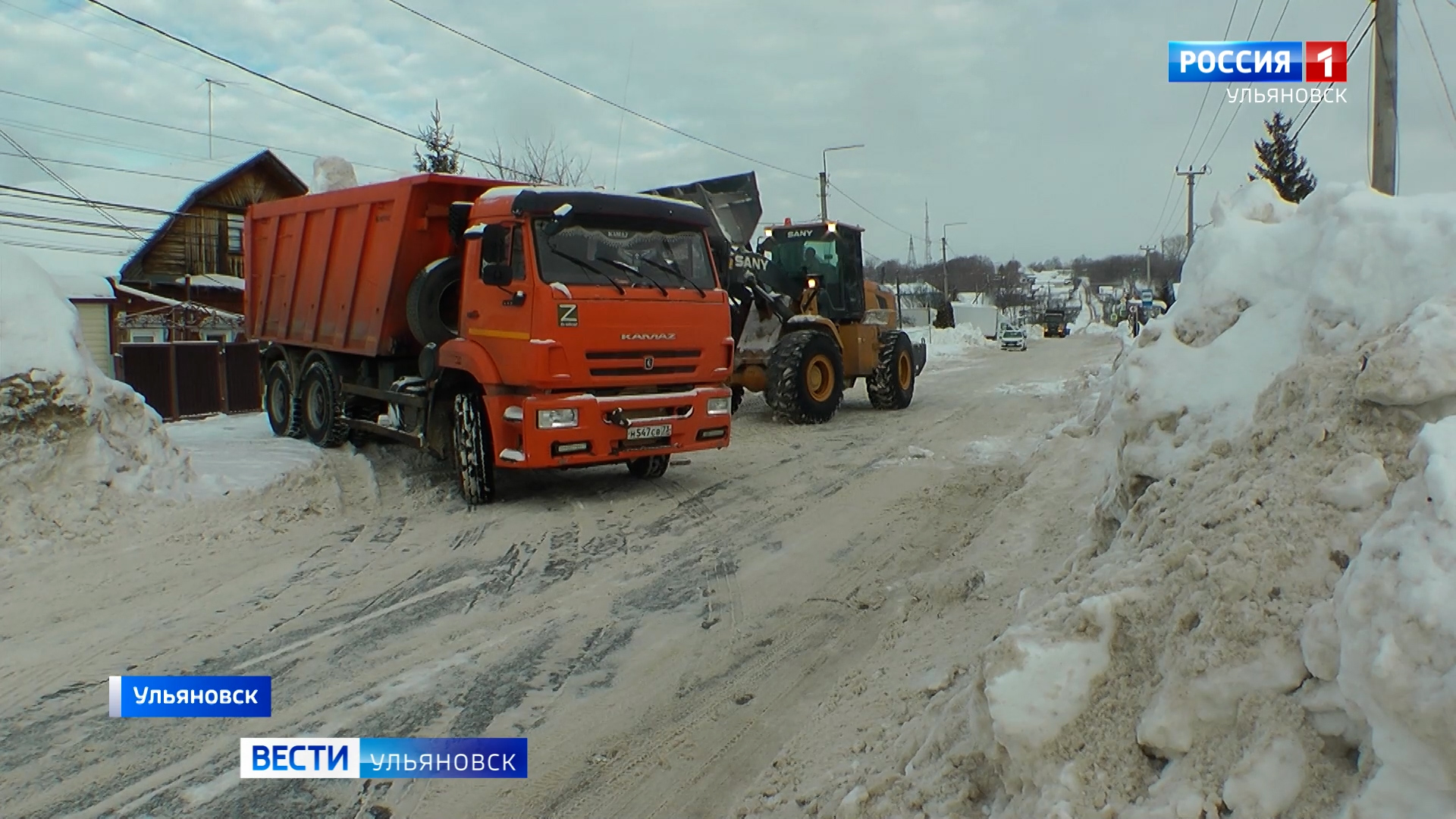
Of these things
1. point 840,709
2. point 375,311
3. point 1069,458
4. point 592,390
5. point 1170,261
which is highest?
point 1170,261

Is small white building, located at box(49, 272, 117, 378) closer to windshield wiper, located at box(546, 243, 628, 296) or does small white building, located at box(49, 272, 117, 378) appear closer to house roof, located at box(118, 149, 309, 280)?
house roof, located at box(118, 149, 309, 280)

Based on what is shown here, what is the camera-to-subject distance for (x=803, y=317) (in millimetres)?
15023

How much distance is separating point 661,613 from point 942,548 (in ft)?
7.92

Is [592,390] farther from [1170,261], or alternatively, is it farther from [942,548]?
[1170,261]

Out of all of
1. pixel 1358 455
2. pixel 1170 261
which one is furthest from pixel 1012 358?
pixel 1170 261

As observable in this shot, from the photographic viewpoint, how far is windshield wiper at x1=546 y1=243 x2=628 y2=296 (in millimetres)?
8609

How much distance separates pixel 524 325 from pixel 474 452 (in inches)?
51.0

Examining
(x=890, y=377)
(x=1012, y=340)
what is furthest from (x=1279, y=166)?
(x=890, y=377)

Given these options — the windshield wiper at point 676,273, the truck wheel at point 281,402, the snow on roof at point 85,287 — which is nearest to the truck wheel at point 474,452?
the windshield wiper at point 676,273

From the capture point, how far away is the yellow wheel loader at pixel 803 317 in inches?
570

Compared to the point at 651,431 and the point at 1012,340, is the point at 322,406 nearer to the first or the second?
the point at 651,431

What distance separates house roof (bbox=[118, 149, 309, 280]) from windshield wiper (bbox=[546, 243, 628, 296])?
85.8ft

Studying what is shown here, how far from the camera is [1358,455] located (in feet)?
9.38
